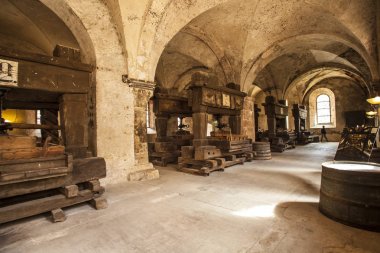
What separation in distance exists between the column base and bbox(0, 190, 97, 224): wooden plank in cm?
173

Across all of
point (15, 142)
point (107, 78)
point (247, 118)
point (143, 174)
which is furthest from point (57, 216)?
point (247, 118)

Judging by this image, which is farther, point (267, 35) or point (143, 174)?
point (267, 35)

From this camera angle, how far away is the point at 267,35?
8.31m

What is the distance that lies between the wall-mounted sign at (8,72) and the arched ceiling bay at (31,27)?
3.95 m

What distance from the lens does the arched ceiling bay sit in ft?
18.1

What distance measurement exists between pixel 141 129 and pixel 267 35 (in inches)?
262

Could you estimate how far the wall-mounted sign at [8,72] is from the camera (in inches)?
96.6

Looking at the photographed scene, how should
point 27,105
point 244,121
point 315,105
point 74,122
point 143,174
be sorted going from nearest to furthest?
point 74,122
point 27,105
point 143,174
point 244,121
point 315,105

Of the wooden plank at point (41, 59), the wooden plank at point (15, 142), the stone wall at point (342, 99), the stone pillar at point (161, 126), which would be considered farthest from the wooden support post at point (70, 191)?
the stone wall at point (342, 99)

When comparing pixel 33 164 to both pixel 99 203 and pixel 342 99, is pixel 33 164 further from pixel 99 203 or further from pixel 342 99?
pixel 342 99

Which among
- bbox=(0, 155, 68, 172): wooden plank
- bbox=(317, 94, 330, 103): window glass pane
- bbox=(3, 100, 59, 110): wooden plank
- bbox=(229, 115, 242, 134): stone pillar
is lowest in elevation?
bbox=(0, 155, 68, 172): wooden plank

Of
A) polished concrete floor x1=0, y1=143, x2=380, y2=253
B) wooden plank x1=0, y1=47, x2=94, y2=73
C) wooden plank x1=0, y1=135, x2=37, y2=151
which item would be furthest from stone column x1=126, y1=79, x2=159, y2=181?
wooden plank x1=0, y1=135, x2=37, y2=151

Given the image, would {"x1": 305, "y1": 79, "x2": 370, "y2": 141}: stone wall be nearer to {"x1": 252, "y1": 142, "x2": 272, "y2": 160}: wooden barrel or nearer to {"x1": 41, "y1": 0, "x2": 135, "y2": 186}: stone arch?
{"x1": 252, "y1": 142, "x2": 272, "y2": 160}: wooden barrel

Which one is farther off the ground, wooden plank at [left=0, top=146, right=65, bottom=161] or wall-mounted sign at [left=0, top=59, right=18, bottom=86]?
wall-mounted sign at [left=0, top=59, right=18, bottom=86]
